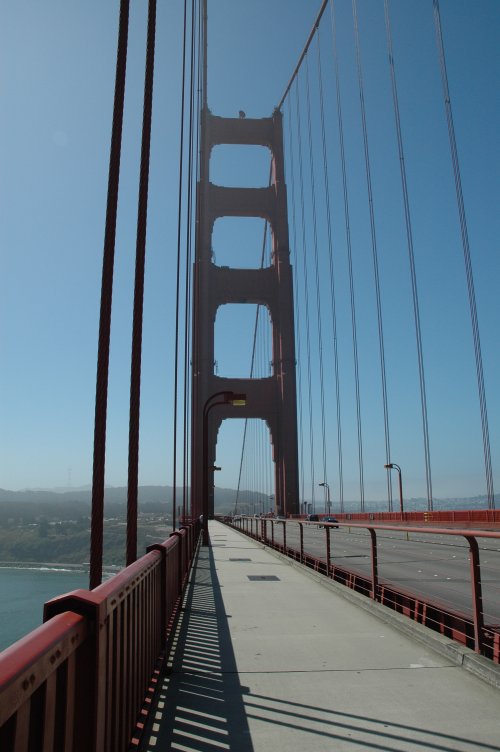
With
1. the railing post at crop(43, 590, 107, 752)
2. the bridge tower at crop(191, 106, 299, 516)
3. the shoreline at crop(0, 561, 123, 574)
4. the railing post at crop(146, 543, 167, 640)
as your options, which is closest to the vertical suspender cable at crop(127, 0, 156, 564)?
the railing post at crop(146, 543, 167, 640)

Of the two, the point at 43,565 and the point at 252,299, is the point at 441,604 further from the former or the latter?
the point at 43,565

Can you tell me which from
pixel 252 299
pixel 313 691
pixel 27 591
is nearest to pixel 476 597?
pixel 313 691

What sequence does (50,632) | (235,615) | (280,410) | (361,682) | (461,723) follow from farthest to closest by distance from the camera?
1. (280,410)
2. (235,615)
3. (361,682)
4. (461,723)
5. (50,632)

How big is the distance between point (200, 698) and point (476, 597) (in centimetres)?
196

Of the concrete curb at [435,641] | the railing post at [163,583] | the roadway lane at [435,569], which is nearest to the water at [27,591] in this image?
the roadway lane at [435,569]

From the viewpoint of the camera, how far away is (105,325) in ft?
13.6

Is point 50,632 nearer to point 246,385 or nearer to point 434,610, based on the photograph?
point 434,610

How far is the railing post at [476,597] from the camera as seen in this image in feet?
13.5

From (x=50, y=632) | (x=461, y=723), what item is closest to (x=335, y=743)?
(x=461, y=723)

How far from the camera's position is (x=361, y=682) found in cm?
380

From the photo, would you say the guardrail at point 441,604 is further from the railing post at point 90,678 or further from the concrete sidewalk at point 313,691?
the railing post at point 90,678

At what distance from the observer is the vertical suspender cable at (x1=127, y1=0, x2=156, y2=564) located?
15.5 feet

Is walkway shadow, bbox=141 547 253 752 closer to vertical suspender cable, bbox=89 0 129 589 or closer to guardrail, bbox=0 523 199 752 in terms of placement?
guardrail, bbox=0 523 199 752

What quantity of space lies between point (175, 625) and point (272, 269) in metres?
35.1
